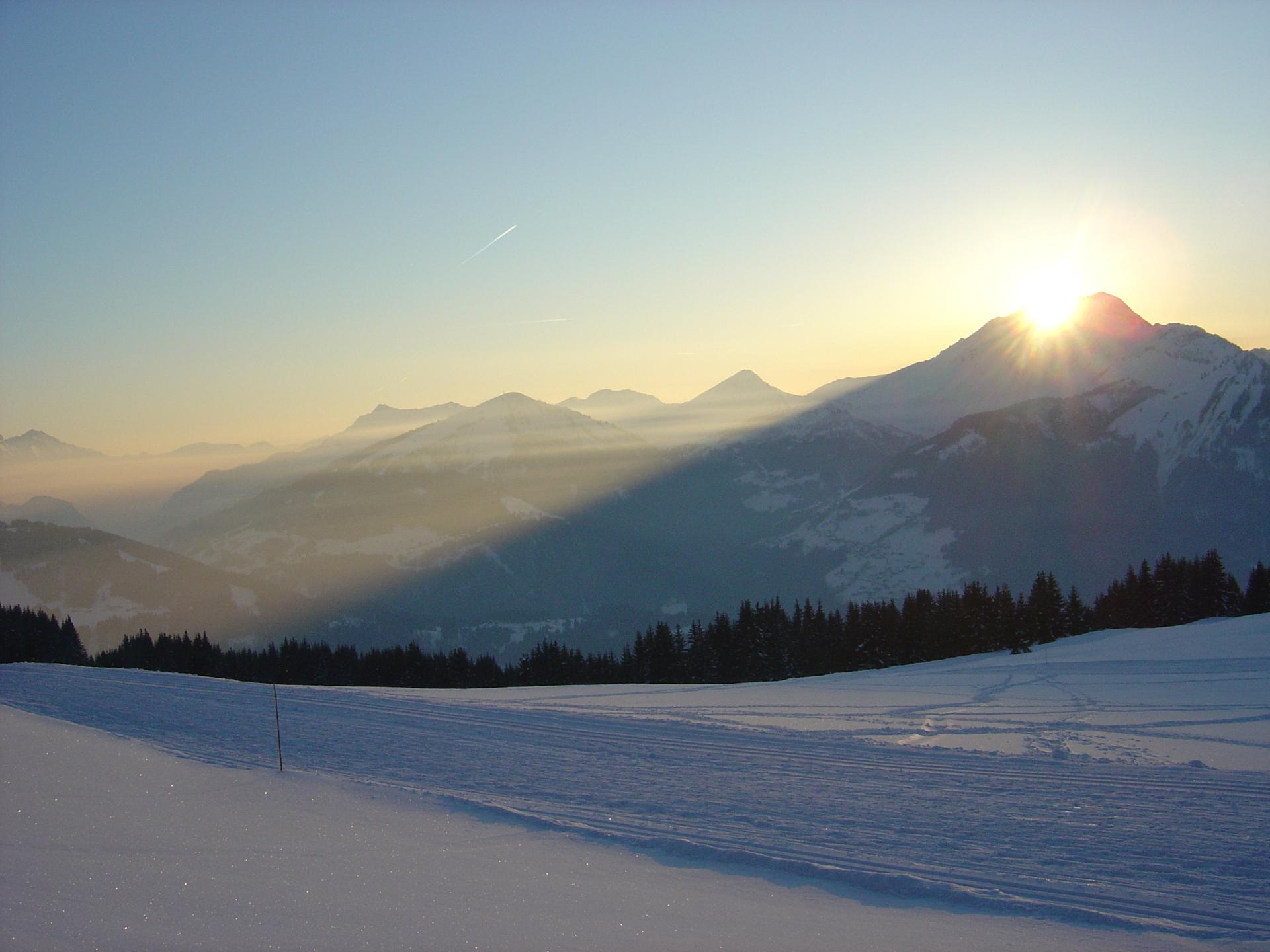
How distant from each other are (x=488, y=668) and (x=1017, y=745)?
59.3 m

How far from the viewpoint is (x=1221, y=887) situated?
10.1 metres

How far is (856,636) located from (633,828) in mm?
55268

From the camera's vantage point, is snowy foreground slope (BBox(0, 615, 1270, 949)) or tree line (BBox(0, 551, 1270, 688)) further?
tree line (BBox(0, 551, 1270, 688))

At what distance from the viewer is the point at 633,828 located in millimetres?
12742

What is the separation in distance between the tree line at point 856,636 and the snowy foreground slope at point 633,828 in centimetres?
3667

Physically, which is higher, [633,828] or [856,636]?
[633,828]

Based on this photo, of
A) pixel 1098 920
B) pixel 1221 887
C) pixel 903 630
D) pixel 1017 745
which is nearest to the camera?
pixel 1098 920

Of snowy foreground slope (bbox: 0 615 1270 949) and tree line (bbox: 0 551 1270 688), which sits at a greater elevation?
snowy foreground slope (bbox: 0 615 1270 949)

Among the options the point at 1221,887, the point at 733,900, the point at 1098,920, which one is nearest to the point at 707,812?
the point at 733,900

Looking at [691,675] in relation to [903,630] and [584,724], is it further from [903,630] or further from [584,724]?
[584,724]

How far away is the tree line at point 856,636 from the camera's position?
6072cm

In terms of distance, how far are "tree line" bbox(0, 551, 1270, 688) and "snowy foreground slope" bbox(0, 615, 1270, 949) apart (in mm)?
36673

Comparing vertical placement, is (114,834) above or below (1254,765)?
above

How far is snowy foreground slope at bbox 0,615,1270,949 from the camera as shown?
8.66m
